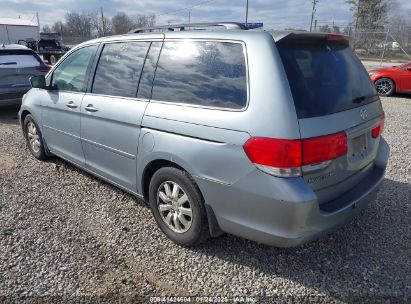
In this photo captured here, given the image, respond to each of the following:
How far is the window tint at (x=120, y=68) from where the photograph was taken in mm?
3289

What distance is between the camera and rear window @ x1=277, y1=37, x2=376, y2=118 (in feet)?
7.81

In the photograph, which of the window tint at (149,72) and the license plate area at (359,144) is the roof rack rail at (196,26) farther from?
the license plate area at (359,144)

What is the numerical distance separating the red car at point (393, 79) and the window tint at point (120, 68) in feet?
32.1

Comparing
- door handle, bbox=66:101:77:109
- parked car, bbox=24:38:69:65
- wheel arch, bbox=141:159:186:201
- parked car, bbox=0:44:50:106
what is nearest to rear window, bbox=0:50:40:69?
parked car, bbox=0:44:50:106

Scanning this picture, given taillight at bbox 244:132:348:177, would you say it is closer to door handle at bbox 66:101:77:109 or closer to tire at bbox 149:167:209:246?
tire at bbox 149:167:209:246

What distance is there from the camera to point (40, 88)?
14.8 ft

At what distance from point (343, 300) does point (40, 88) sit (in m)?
4.13

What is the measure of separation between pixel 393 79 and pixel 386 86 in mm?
323

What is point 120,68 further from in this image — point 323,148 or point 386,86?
point 386,86

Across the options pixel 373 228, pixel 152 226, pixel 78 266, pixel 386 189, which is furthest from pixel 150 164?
pixel 386 189

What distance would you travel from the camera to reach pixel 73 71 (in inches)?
163

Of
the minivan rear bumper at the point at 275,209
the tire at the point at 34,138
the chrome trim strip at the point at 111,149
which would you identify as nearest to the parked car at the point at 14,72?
the tire at the point at 34,138

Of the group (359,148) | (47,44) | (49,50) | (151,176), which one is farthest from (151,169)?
(47,44)

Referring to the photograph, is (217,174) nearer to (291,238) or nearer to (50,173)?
(291,238)
